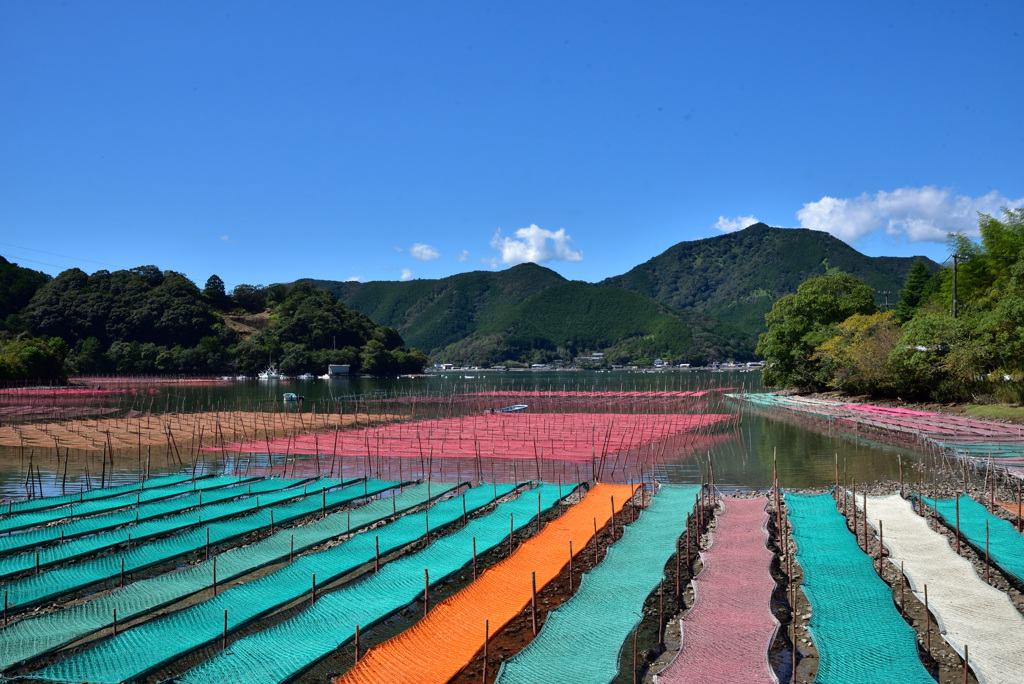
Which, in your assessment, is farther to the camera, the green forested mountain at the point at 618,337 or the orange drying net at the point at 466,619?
the green forested mountain at the point at 618,337

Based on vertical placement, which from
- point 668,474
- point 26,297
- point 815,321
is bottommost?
point 668,474

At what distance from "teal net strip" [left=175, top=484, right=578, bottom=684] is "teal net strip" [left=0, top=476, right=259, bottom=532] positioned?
27.8ft

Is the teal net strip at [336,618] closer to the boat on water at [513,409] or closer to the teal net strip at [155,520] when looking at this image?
the teal net strip at [155,520]

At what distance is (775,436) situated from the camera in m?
35.2

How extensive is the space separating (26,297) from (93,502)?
106 meters

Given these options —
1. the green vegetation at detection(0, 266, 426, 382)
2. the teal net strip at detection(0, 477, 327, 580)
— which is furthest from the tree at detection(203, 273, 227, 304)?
the teal net strip at detection(0, 477, 327, 580)

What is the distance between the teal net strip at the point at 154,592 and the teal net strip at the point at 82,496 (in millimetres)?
5294

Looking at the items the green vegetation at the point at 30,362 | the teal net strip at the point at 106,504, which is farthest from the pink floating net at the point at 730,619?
the green vegetation at the point at 30,362

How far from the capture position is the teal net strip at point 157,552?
10.3 metres

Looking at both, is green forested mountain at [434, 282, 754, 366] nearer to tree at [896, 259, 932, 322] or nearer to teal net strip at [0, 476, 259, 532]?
tree at [896, 259, 932, 322]

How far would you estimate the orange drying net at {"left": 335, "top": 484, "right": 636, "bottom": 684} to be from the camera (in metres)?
7.55

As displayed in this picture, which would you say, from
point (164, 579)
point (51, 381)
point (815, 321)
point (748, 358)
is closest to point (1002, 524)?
point (164, 579)

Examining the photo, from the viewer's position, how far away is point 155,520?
1527cm

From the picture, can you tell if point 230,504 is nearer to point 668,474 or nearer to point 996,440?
point 668,474
